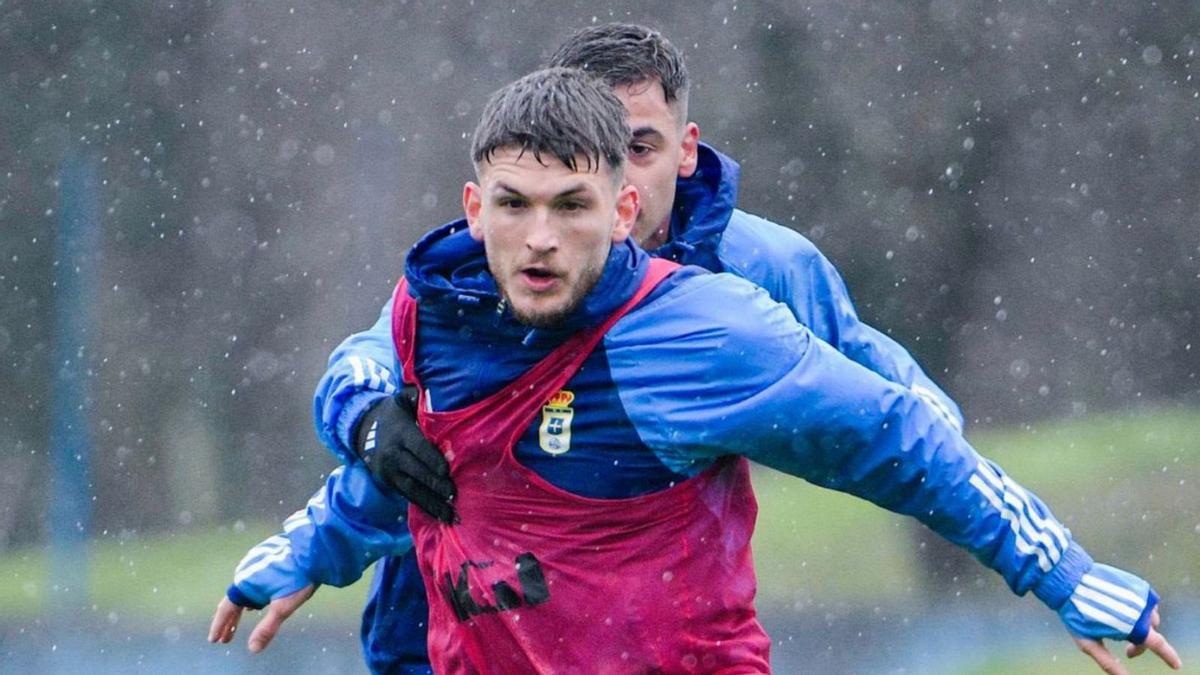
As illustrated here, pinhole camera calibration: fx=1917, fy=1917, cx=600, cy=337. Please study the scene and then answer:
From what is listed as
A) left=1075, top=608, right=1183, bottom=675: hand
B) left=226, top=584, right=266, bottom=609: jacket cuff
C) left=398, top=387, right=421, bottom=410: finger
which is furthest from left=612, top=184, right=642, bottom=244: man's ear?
left=226, top=584, right=266, bottom=609: jacket cuff

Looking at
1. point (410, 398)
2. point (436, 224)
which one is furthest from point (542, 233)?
point (436, 224)

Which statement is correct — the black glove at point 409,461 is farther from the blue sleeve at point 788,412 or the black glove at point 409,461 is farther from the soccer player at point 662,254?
the blue sleeve at point 788,412

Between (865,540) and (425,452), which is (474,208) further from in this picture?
(865,540)

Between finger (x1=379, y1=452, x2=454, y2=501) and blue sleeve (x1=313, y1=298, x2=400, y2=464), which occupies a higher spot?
blue sleeve (x1=313, y1=298, x2=400, y2=464)

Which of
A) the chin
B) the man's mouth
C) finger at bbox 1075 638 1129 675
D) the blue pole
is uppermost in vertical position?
the blue pole

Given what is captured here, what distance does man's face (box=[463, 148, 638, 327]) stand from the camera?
8.37 feet

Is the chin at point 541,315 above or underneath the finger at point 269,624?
above

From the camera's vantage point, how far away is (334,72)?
6.29 m

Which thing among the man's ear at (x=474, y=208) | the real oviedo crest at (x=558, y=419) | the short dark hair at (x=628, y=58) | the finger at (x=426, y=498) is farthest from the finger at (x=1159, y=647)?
the short dark hair at (x=628, y=58)

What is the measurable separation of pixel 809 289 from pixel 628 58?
0.53m

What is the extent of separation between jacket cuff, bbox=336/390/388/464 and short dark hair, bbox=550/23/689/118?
774 mm

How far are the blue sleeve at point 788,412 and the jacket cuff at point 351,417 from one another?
21.1 inches

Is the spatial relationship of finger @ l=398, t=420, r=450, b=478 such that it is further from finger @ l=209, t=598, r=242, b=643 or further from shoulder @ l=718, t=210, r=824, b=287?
shoulder @ l=718, t=210, r=824, b=287

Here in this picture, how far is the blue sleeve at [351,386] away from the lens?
9.78ft
